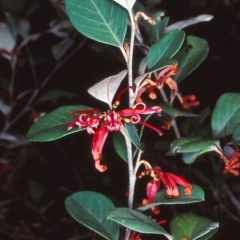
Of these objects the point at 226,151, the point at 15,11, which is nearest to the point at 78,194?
the point at 226,151

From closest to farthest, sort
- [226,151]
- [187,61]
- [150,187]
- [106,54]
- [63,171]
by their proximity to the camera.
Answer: [150,187]
[226,151]
[187,61]
[106,54]
[63,171]

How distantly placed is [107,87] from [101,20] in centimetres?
17

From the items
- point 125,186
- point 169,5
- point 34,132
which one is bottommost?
point 125,186

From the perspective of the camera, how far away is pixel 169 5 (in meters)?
2.44

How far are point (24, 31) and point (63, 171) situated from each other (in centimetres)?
66

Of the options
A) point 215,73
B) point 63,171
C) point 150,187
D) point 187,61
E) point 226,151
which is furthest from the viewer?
point 215,73

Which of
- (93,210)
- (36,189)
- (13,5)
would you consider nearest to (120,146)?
(93,210)

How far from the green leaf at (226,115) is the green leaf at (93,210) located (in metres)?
0.36

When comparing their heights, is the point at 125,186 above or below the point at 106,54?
below

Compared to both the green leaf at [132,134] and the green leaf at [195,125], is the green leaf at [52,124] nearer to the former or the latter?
the green leaf at [132,134]

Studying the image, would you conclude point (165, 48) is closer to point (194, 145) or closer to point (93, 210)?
point (194, 145)

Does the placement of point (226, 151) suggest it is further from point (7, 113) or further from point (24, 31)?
point (24, 31)

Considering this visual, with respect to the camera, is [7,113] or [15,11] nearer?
[7,113]

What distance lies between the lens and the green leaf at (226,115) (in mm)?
1292
